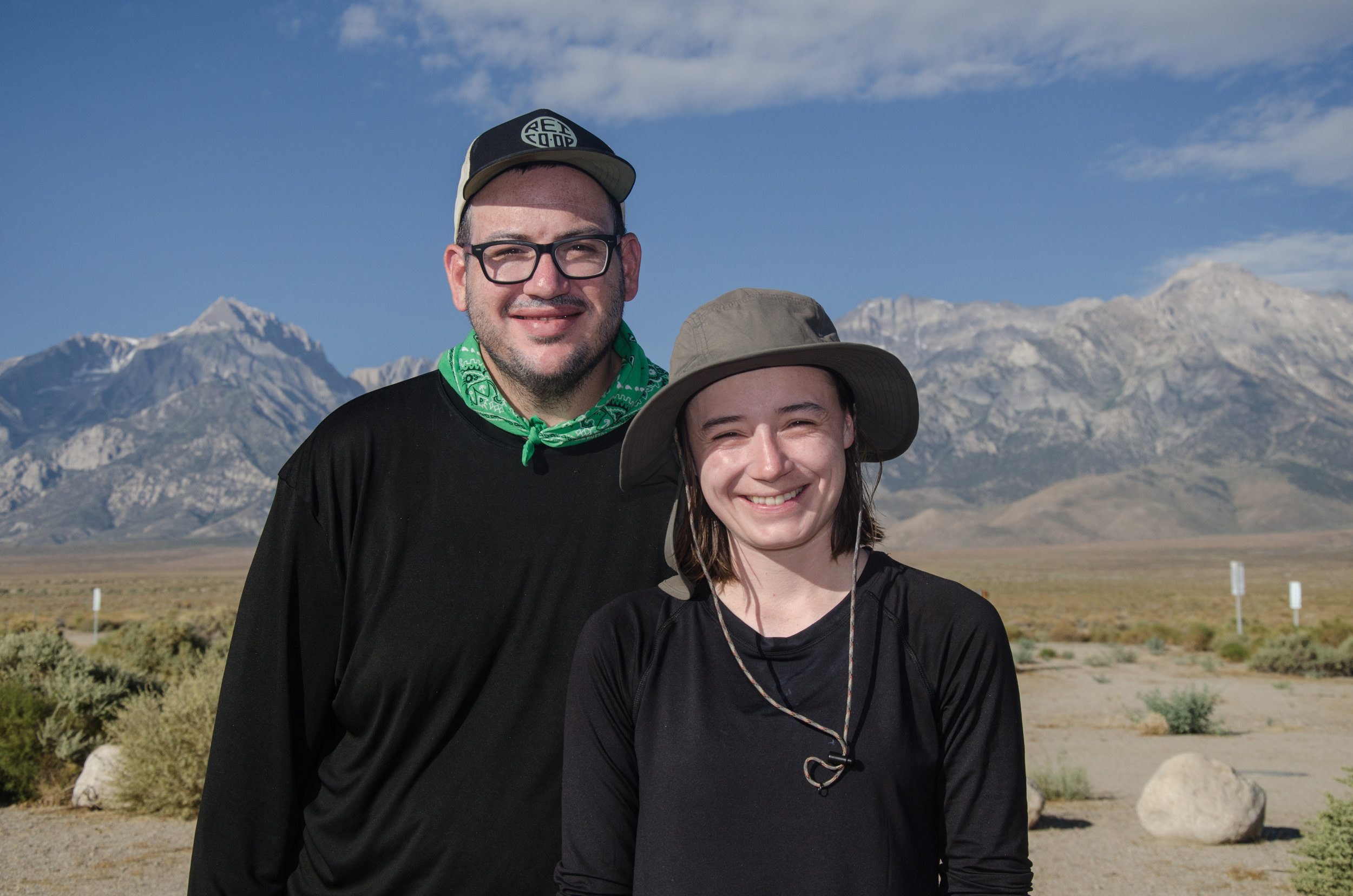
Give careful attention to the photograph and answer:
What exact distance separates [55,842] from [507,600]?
7.65 meters

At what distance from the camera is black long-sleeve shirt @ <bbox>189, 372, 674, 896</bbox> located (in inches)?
90.9

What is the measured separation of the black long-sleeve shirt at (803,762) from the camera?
74.7 inches

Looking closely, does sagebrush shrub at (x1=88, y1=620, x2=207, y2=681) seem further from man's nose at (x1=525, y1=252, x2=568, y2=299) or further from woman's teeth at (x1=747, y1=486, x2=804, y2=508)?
woman's teeth at (x1=747, y1=486, x2=804, y2=508)

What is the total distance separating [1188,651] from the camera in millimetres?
25266

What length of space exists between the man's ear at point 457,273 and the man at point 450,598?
16 cm

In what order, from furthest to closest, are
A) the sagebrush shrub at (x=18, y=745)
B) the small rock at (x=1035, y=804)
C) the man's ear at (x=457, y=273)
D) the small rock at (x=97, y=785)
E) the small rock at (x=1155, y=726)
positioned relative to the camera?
the small rock at (x=1155, y=726), the sagebrush shrub at (x=18, y=745), the small rock at (x=97, y=785), the small rock at (x=1035, y=804), the man's ear at (x=457, y=273)

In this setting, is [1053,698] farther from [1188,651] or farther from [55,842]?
[55,842]

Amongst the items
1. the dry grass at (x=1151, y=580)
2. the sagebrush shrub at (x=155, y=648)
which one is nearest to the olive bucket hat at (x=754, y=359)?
the sagebrush shrub at (x=155, y=648)

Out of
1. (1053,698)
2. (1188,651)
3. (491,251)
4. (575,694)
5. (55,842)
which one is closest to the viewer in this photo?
(575,694)

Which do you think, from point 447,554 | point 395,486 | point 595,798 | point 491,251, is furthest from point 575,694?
point 491,251

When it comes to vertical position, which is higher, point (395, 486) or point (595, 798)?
point (395, 486)

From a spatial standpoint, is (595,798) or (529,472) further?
(529,472)

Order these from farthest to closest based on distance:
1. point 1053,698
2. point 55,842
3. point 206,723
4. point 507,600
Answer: point 1053,698 < point 206,723 < point 55,842 < point 507,600

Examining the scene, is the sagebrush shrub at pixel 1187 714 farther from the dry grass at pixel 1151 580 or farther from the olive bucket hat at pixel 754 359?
the olive bucket hat at pixel 754 359
